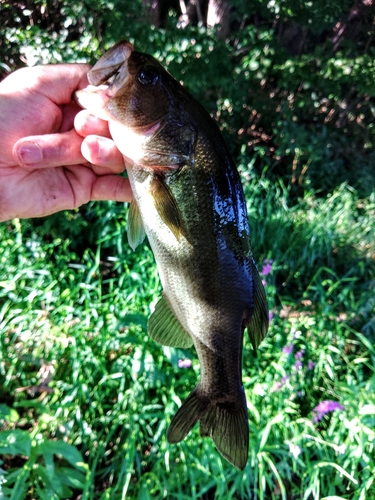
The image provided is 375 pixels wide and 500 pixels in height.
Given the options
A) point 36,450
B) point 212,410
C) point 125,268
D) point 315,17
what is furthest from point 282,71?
point 36,450

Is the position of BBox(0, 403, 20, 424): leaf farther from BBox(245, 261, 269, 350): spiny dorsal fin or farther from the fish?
BBox(245, 261, 269, 350): spiny dorsal fin

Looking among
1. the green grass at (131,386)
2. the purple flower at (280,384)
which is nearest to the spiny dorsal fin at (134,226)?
the green grass at (131,386)

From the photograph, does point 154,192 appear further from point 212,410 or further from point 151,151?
point 212,410

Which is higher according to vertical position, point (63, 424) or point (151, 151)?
point (151, 151)

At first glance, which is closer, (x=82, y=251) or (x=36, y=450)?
(x=36, y=450)

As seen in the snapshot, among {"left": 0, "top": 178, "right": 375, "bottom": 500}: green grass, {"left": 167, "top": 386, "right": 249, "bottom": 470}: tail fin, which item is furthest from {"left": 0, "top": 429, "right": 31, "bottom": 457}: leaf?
{"left": 167, "top": 386, "right": 249, "bottom": 470}: tail fin

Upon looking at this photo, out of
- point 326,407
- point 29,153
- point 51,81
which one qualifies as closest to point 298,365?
point 326,407

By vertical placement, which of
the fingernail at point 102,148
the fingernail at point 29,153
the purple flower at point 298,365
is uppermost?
the fingernail at point 102,148

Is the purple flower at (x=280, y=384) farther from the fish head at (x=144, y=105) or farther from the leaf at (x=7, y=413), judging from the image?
the fish head at (x=144, y=105)
